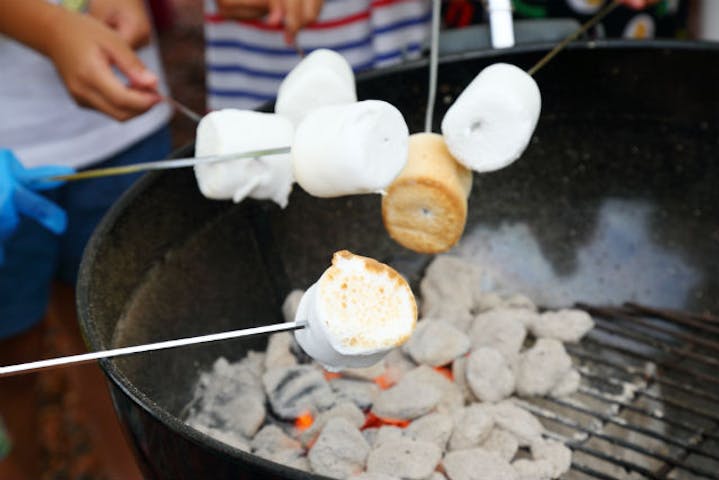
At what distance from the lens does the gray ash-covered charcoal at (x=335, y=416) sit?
1542 millimetres

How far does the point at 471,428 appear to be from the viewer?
152 centimetres

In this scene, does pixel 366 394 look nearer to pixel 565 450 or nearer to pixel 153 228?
pixel 565 450

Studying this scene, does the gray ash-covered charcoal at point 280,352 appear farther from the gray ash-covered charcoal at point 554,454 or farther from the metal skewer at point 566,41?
the metal skewer at point 566,41

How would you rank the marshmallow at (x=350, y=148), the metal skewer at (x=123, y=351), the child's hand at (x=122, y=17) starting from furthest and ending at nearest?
the child's hand at (x=122, y=17), the marshmallow at (x=350, y=148), the metal skewer at (x=123, y=351)

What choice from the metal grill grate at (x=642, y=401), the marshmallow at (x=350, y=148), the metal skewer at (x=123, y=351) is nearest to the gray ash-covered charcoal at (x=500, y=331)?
the metal grill grate at (x=642, y=401)

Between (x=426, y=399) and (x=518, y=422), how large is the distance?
0.57ft

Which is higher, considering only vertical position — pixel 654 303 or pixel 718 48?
pixel 718 48

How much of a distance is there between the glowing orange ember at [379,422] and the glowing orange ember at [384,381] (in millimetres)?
86

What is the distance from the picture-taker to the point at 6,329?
236 centimetres

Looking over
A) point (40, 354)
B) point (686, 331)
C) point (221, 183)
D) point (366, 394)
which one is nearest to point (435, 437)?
point (366, 394)

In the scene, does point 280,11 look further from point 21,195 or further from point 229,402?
point 229,402

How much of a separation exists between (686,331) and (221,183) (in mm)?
1065

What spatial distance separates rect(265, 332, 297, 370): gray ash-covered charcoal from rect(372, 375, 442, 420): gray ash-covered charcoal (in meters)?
0.24

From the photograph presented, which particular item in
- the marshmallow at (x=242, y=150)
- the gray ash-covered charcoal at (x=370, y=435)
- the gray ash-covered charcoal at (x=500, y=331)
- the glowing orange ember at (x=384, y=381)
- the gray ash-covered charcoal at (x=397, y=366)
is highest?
the marshmallow at (x=242, y=150)
